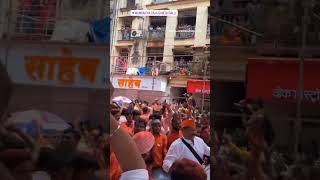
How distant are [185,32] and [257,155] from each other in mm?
360

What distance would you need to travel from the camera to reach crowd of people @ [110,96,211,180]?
98 cm

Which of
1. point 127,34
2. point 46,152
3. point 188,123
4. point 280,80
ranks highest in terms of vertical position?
point 127,34

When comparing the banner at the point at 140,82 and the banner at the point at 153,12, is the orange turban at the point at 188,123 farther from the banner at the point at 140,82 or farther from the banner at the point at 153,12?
the banner at the point at 153,12

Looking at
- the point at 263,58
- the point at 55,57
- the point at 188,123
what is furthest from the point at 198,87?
the point at 55,57

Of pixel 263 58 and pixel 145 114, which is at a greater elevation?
pixel 263 58

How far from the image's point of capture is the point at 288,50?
1.16 meters

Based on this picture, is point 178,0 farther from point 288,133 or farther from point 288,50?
point 288,133

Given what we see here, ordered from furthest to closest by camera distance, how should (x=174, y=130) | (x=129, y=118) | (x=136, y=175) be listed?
(x=129, y=118)
(x=174, y=130)
(x=136, y=175)

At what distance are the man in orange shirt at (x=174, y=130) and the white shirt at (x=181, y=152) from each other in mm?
38

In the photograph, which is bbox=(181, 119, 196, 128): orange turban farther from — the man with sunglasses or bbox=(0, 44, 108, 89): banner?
bbox=(0, 44, 108, 89): banner

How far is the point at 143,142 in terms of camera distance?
1039 millimetres

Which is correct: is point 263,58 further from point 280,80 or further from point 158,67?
point 158,67

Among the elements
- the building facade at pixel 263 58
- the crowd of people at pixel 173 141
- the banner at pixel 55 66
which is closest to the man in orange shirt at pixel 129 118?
the crowd of people at pixel 173 141

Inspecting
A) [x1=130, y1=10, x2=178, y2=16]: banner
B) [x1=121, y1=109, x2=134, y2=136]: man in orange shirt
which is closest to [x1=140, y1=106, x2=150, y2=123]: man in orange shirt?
[x1=121, y1=109, x2=134, y2=136]: man in orange shirt
